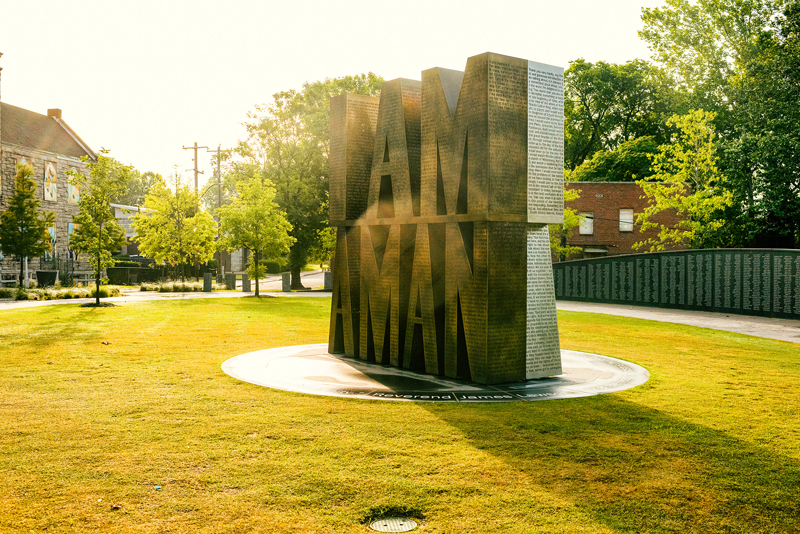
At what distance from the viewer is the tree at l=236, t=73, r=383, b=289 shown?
136ft

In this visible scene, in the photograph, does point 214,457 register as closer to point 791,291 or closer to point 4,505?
point 4,505

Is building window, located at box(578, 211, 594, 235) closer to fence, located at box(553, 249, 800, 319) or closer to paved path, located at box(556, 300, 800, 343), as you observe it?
fence, located at box(553, 249, 800, 319)

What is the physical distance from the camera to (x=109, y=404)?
7688 mm

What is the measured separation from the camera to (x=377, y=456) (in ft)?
18.9

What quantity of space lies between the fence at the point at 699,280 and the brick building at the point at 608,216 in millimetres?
12826

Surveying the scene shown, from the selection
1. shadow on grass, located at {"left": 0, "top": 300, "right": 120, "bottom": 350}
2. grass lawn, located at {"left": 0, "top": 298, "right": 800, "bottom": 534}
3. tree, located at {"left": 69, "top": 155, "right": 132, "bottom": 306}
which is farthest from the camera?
tree, located at {"left": 69, "top": 155, "right": 132, "bottom": 306}

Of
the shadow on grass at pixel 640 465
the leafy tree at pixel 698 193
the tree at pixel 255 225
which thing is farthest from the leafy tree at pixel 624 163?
the shadow on grass at pixel 640 465

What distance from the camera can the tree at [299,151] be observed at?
1628 inches

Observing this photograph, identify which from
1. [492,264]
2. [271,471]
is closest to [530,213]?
[492,264]

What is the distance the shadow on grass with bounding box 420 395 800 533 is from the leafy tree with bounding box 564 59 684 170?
47.9 meters

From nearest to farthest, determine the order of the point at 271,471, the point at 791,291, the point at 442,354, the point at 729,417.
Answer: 1. the point at 271,471
2. the point at 729,417
3. the point at 442,354
4. the point at 791,291

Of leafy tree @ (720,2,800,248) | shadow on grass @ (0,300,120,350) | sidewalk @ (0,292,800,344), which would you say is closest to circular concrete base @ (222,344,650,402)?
shadow on grass @ (0,300,120,350)

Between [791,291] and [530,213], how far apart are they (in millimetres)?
16728

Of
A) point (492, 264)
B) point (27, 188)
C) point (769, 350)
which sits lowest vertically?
point (769, 350)
